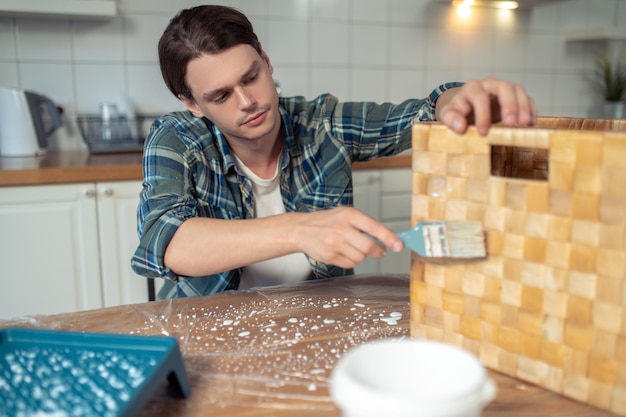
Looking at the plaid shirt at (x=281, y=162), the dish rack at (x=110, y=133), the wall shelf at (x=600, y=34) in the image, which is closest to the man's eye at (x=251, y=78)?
the plaid shirt at (x=281, y=162)

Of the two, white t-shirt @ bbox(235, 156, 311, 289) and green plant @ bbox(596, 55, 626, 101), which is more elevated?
green plant @ bbox(596, 55, 626, 101)

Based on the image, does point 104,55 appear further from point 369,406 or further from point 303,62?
point 369,406

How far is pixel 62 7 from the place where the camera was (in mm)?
1989

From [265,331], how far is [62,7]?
1.65m

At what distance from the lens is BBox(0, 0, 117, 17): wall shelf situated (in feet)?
6.42

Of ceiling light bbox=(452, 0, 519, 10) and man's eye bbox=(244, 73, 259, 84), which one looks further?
ceiling light bbox=(452, 0, 519, 10)

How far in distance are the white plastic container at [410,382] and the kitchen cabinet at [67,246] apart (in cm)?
153

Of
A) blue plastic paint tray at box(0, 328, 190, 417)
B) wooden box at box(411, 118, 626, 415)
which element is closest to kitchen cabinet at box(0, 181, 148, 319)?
blue plastic paint tray at box(0, 328, 190, 417)

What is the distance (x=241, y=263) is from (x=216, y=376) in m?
0.25

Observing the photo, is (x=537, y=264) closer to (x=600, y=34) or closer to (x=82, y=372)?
(x=82, y=372)

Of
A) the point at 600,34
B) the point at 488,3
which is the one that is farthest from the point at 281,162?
the point at 600,34

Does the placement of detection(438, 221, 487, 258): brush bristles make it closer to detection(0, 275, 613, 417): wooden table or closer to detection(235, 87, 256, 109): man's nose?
detection(0, 275, 613, 417): wooden table

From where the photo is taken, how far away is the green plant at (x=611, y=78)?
2.84m

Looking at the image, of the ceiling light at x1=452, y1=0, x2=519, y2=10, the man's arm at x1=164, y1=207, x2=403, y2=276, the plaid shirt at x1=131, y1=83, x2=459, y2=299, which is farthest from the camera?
the ceiling light at x1=452, y1=0, x2=519, y2=10
